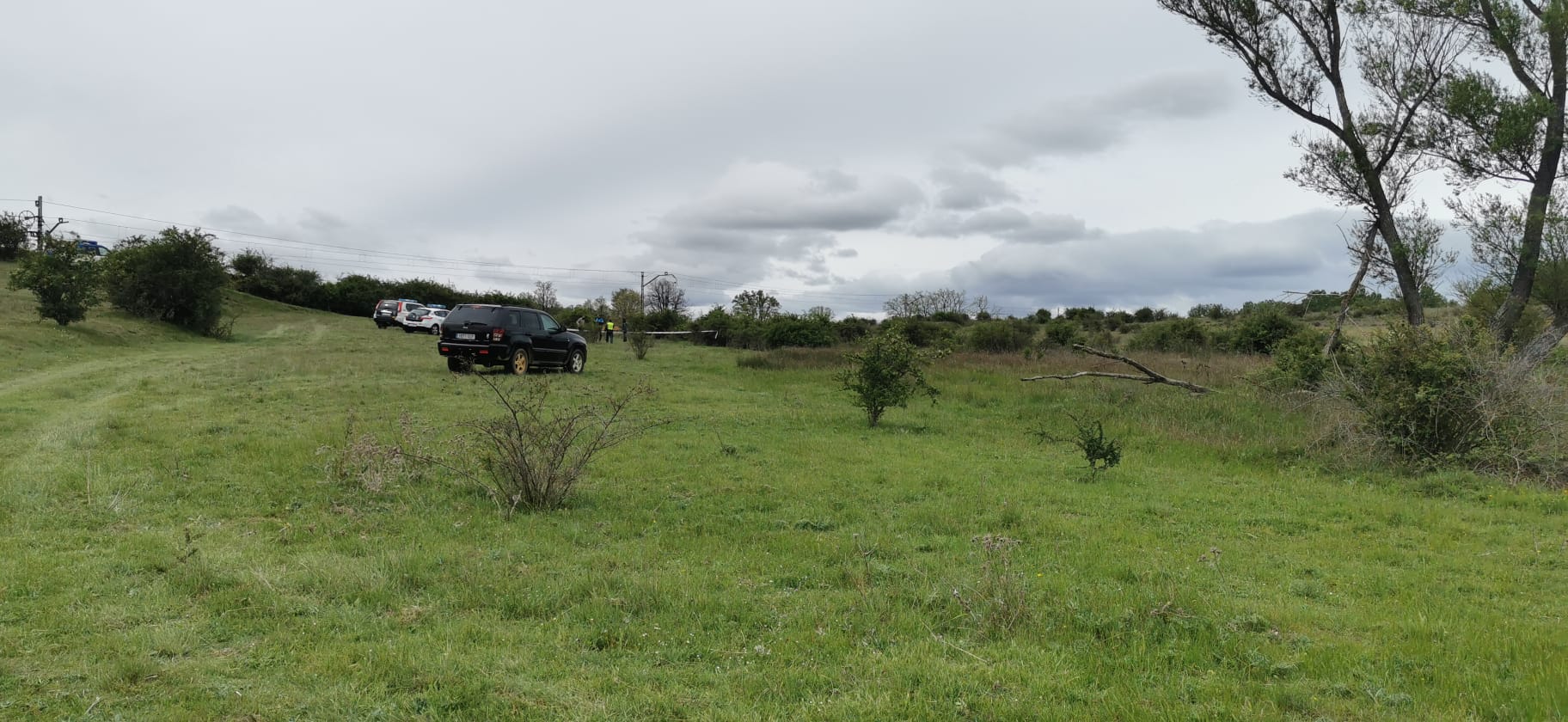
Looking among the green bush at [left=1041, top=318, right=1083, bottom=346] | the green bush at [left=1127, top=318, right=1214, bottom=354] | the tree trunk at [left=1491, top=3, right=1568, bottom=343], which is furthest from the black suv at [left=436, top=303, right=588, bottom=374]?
the green bush at [left=1127, top=318, right=1214, bottom=354]

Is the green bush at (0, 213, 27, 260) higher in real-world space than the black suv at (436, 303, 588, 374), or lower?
higher

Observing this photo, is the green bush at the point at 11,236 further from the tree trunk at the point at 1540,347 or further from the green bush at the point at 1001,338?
the tree trunk at the point at 1540,347

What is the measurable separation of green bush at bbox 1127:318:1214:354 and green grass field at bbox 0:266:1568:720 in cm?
2146

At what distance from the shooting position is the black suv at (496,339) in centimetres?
1892

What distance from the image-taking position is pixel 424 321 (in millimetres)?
42062

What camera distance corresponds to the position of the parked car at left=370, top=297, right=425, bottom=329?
43.8m

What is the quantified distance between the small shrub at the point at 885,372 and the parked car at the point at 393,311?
1443 inches

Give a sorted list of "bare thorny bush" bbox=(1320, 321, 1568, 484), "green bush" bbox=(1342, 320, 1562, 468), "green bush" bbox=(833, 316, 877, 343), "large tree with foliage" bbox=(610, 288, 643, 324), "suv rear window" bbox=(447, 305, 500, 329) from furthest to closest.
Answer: "large tree with foliage" bbox=(610, 288, 643, 324) < "green bush" bbox=(833, 316, 877, 343) < "suv rear window" bbox=(447, 305, 500, 329) < "green bush" bbox=(1342, 320, 1562, 468) < "bare thorny bush" bbox=(1320, 321, 1568, 484)

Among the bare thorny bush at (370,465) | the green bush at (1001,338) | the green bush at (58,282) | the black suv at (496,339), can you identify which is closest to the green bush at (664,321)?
the green bush at (1001,338)

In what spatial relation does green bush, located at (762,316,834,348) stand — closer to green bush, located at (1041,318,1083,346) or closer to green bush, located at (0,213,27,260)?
green bush, located at (1041,318,1083,346)

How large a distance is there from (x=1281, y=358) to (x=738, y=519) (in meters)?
12.5

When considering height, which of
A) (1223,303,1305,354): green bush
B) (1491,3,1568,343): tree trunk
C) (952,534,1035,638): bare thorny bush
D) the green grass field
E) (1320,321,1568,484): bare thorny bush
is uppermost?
(1491,3,1568,343): tree trunk

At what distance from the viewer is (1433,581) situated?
532 cm

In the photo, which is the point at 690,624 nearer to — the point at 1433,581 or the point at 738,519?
the point at 738,519
